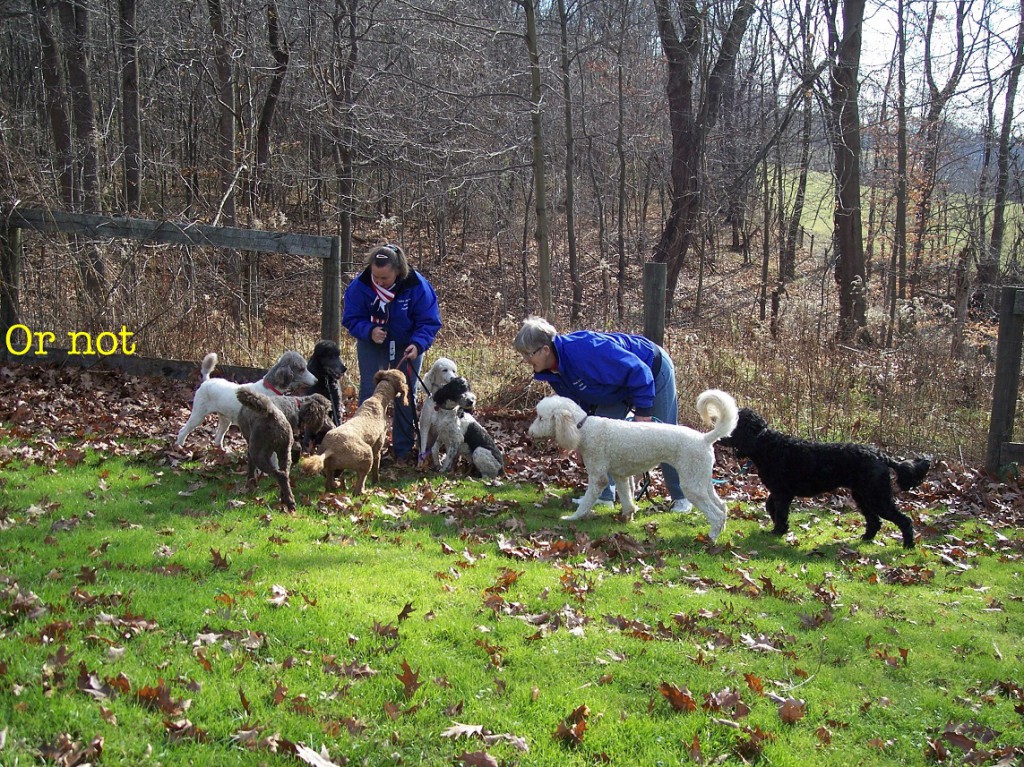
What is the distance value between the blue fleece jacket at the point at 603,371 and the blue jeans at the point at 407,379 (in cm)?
181

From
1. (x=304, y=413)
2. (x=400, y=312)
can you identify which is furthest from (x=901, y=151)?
(x=304, y=413)

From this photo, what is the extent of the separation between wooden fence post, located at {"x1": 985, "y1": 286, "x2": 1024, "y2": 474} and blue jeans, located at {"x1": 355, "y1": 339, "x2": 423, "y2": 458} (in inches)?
267

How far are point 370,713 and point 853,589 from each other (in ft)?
12.8

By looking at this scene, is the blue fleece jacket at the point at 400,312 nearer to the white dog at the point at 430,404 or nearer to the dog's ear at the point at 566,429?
the white dog at the point at 430,404

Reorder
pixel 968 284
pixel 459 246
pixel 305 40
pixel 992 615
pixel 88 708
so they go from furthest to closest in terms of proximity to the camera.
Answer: pixel 459 246
pixel 305 40
pixel 968 284
pixel 992 615
pixel 88 708

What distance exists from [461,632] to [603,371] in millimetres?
3348

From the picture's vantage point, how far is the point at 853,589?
6.06 metres

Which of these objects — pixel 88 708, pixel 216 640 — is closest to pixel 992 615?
pixel 216 640

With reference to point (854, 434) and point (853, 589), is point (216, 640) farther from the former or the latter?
point (854, 434)

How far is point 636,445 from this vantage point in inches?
278

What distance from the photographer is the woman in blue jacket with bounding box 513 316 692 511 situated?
743 centimetres

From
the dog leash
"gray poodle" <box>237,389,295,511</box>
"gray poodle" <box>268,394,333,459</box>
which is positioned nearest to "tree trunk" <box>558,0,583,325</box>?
the dog leash

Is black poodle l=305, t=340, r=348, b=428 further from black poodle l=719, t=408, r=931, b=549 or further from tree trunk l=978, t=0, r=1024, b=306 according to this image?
tree trunk l=978, t=0, r=1024, b=306

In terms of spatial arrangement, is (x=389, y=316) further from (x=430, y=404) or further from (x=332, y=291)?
(x=332, y=291)
